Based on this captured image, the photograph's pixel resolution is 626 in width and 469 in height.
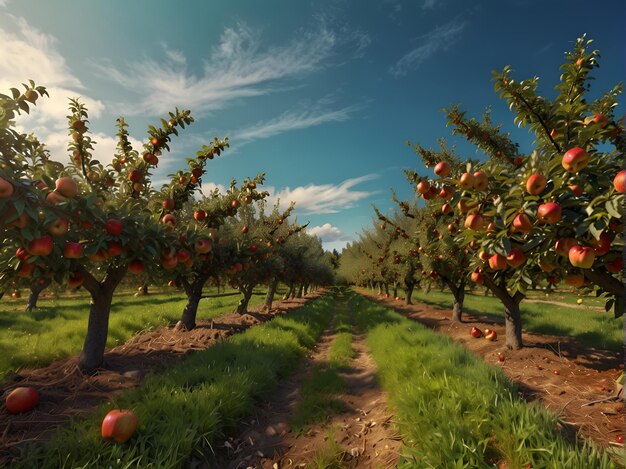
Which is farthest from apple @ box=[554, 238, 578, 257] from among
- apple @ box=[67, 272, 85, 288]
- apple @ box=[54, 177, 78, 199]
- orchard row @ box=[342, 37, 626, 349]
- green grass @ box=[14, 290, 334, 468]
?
apple @ box=[67, 272, 85, 288]

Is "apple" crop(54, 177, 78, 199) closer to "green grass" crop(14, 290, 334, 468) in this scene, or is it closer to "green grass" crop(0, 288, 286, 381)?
"green grass" crop(14, 290, 334, 468)

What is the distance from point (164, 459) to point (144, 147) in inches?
218

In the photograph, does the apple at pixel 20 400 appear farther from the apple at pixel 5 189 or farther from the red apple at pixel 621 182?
the red apple at pixel 621 182

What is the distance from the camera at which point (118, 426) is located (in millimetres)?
2934

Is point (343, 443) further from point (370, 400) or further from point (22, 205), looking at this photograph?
point (22, 205)

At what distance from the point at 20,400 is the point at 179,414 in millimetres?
2470

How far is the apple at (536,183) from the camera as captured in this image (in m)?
2.92

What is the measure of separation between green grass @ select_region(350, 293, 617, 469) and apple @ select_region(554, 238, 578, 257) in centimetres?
179

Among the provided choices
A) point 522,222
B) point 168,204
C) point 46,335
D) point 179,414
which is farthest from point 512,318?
point 46,335

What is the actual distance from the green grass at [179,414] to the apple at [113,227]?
7.60ft

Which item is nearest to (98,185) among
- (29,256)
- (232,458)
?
(29,256)

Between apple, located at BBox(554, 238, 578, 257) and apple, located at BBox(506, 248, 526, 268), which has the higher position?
apple, located at BBox(554, 238, 578, 257)

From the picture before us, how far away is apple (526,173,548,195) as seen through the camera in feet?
9.57

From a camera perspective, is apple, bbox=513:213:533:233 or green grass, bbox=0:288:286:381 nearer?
apple, bbox=513:213:533:233
